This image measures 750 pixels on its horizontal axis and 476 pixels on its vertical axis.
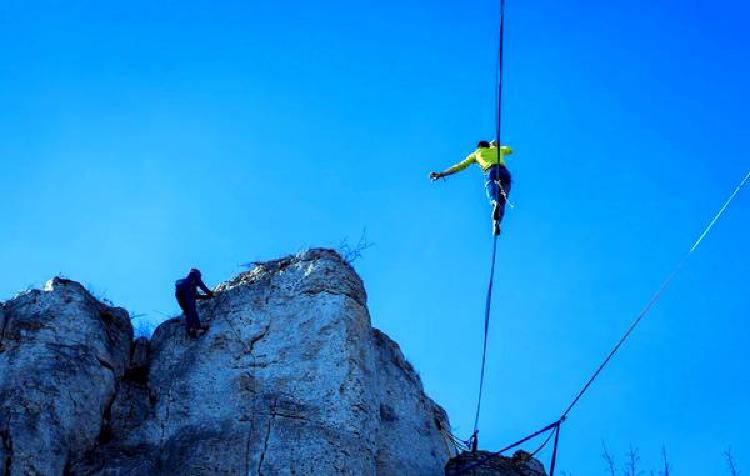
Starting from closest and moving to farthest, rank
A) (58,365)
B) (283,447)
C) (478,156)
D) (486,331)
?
Answer: 1. (283,447)
2. (58,365)
3. (486,331)
4. (478,156)

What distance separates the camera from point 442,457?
19.3 meters

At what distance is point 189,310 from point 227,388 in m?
2.07

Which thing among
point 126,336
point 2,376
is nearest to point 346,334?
point 126,336

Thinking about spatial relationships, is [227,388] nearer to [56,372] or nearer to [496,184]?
[56,372]

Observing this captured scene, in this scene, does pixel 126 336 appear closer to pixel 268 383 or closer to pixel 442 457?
pixel 268 383

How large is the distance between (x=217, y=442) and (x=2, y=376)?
12.7 ft

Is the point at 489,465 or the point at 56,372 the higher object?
the point at 56,372

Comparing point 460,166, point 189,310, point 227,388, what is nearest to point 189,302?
point 189,310

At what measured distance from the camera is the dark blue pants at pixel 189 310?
765 inches

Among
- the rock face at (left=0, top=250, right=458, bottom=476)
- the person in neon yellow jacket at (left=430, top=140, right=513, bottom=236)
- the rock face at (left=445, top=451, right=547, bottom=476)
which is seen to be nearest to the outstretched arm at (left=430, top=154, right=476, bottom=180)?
the person in neon yellow jacket at (left=430, top=140, right=513, bottom=236)

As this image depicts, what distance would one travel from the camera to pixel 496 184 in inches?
786

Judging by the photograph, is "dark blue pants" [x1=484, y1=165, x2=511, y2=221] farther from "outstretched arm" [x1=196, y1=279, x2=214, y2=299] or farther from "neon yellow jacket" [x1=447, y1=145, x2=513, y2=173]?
A: "outstretched arm" [x1=196, y1=279, x2=214, y2=299]

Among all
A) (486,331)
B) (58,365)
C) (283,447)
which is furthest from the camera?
(486,331)

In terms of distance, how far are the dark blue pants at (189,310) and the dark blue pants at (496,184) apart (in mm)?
6029
